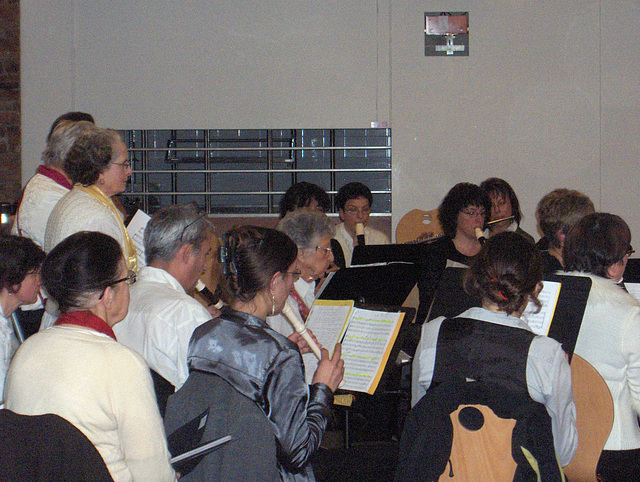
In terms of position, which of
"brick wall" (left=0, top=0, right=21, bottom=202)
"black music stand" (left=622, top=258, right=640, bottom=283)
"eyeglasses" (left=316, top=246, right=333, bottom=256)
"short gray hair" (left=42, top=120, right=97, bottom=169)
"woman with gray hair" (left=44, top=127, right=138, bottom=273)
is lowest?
"black music stand" (left=622, top=258, right=640, bottom=283)

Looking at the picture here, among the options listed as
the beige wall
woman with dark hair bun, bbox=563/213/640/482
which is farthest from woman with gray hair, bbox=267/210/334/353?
the beige wall

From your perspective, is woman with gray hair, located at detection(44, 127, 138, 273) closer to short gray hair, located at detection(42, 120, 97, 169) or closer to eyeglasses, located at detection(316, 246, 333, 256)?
short gray hair, located at detection(42, 120, 97, 169)

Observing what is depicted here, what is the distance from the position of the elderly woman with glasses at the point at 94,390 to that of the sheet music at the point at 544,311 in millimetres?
1252

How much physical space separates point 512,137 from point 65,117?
130 inches

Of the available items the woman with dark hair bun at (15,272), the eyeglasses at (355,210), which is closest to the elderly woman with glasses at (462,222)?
the eyeglasses at (355,210)

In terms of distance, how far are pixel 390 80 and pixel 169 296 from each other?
3501 millimetres

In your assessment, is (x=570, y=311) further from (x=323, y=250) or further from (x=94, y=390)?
(x=94, y=390)

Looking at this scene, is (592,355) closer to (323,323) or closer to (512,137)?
(323,323)

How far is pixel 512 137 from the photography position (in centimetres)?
511

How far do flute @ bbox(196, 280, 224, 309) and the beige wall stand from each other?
2.48 m

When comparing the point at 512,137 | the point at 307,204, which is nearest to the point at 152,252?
the point at 307,204

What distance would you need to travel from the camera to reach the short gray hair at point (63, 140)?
263 centimetres

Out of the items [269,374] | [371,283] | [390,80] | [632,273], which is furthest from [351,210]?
[269,374]

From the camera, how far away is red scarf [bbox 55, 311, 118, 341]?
5.23ft
